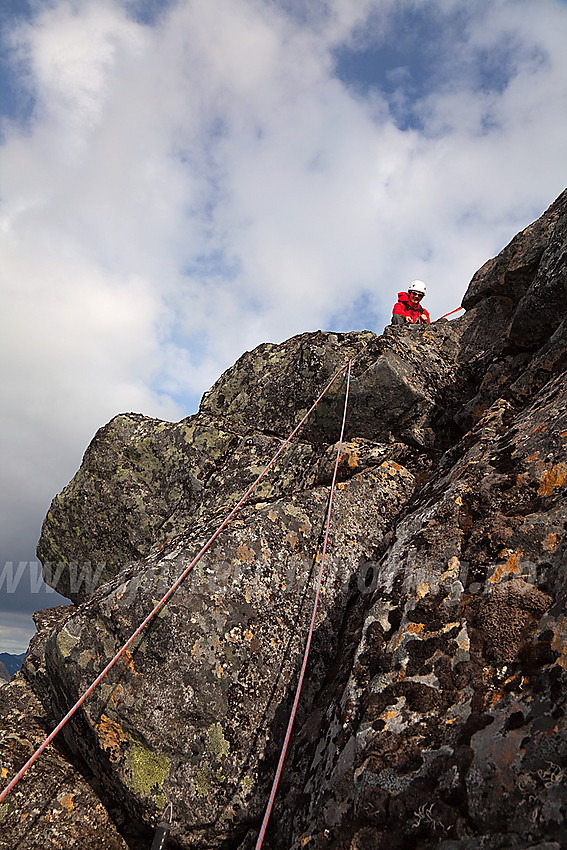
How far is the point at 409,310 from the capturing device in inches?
613

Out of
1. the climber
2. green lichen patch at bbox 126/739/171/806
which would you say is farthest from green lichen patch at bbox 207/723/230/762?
the climber

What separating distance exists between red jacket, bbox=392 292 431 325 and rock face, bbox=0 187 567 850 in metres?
5.95

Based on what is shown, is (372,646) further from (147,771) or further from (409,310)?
(409,310)

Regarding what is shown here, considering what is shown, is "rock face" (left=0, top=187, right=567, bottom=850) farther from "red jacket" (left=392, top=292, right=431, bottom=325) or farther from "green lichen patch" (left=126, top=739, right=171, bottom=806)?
"red jacket" (left=392, top=292, right=431, bottom=325)

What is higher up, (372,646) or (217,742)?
(372,646)

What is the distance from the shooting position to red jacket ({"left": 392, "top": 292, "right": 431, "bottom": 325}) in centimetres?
1527

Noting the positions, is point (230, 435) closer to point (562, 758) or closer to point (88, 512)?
point (88, 512)

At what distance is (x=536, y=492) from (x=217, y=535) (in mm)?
3609

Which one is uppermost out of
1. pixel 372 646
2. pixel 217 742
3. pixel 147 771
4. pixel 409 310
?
pixel 409 310

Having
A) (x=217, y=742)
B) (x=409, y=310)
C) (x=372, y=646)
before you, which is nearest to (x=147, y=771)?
(x=217, y=742)

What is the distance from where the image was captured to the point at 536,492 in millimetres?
4660

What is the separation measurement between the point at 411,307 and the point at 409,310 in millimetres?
186

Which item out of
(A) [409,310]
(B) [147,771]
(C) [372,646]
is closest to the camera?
(C) [372,646]

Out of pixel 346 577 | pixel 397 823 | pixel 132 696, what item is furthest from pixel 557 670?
pixel 132 696
